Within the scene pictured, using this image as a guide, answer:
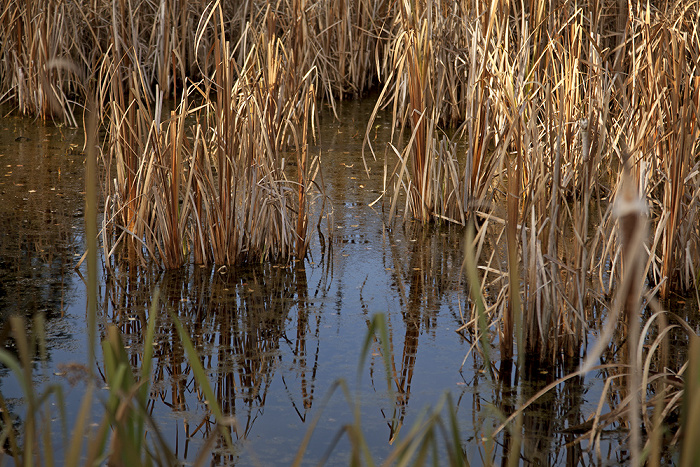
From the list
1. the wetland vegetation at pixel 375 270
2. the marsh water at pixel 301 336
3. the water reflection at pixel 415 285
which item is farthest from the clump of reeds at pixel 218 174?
the water reflection at pixel 415 285

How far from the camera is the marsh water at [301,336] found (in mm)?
2250

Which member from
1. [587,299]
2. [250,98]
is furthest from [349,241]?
[587,299]

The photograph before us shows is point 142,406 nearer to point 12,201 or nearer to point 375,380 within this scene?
point 375,380

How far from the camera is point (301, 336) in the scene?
289 centimetres

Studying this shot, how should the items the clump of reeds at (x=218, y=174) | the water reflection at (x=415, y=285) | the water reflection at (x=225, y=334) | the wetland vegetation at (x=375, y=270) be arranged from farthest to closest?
the clump of reeds at (x=218, y=174) < the water reflection at (x=415, y=285) < the water reflection at (x=225, y=334) < the wetland vegetation at (x=375, y=270)

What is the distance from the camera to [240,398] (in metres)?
2.42

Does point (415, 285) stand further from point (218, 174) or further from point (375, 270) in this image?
point (218, 174)

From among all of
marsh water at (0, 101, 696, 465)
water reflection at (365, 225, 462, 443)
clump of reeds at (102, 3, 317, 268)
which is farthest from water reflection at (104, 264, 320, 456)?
water reflection at (365, 225, 462, 443)

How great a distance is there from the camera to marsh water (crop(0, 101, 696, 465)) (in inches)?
88.6

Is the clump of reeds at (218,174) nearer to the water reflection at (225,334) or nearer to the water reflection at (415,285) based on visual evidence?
the water reflection at (225,334)

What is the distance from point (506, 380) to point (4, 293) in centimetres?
190

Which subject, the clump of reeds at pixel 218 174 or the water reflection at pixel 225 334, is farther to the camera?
the clump of reeds at pixel 218 174

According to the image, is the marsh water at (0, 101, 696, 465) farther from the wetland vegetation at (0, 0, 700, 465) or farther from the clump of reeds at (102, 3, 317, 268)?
the clump of reeds at (102, 3, 317, 268)

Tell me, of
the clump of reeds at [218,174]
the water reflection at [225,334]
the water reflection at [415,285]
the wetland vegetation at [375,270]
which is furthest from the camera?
the clump of reeds at [218,174]
